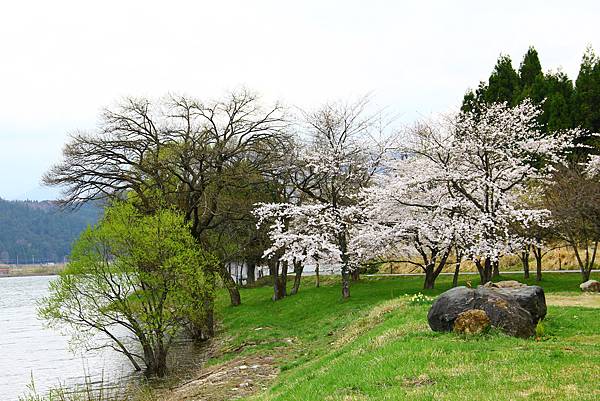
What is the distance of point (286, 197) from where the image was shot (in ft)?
125

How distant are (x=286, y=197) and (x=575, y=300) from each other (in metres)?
19.0

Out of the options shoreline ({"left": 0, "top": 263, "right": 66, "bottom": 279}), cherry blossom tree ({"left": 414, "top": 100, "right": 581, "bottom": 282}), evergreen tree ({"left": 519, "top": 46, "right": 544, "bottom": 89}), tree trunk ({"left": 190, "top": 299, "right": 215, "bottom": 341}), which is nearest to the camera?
cherry blossom tree ({"left": 414, "top": 100, "right": 581, "bottom": 282})

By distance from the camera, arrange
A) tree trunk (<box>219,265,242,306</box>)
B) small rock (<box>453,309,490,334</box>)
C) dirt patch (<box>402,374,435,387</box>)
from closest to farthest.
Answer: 1. dirt patch (<box>402,374,435,387</box>)
2. small rock (<box>453,309,490,334</box>)
3. tree trunk (<box>219,265,242,306</box>)

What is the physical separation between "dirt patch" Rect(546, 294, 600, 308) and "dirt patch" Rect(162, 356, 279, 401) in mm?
10379

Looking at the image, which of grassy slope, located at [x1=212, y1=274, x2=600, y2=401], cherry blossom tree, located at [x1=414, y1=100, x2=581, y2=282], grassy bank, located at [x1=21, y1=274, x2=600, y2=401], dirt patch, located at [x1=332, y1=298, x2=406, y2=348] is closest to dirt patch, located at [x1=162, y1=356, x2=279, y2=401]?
grassy bank, located at [x1=21, y1=274, x2=600, y2=401]

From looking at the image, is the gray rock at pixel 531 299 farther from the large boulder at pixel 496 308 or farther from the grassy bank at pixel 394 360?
the grassy bank at pixel 394 360

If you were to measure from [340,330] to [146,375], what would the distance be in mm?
8026

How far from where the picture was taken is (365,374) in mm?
11719

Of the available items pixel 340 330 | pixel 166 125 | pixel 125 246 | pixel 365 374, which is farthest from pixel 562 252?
pixel 365 374

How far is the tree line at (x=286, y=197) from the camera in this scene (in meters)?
24.9

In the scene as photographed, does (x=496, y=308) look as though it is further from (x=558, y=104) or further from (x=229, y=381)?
(x=558, y=104)

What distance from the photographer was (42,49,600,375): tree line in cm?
2488

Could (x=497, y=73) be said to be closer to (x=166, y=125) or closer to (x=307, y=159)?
(x=307, y=159)

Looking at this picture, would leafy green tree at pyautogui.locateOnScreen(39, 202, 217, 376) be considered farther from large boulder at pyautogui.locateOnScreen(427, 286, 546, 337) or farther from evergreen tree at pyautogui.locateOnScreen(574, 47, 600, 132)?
evergreen tree at pyautogui.locateOnScreen(574, 47, 600, 132)
